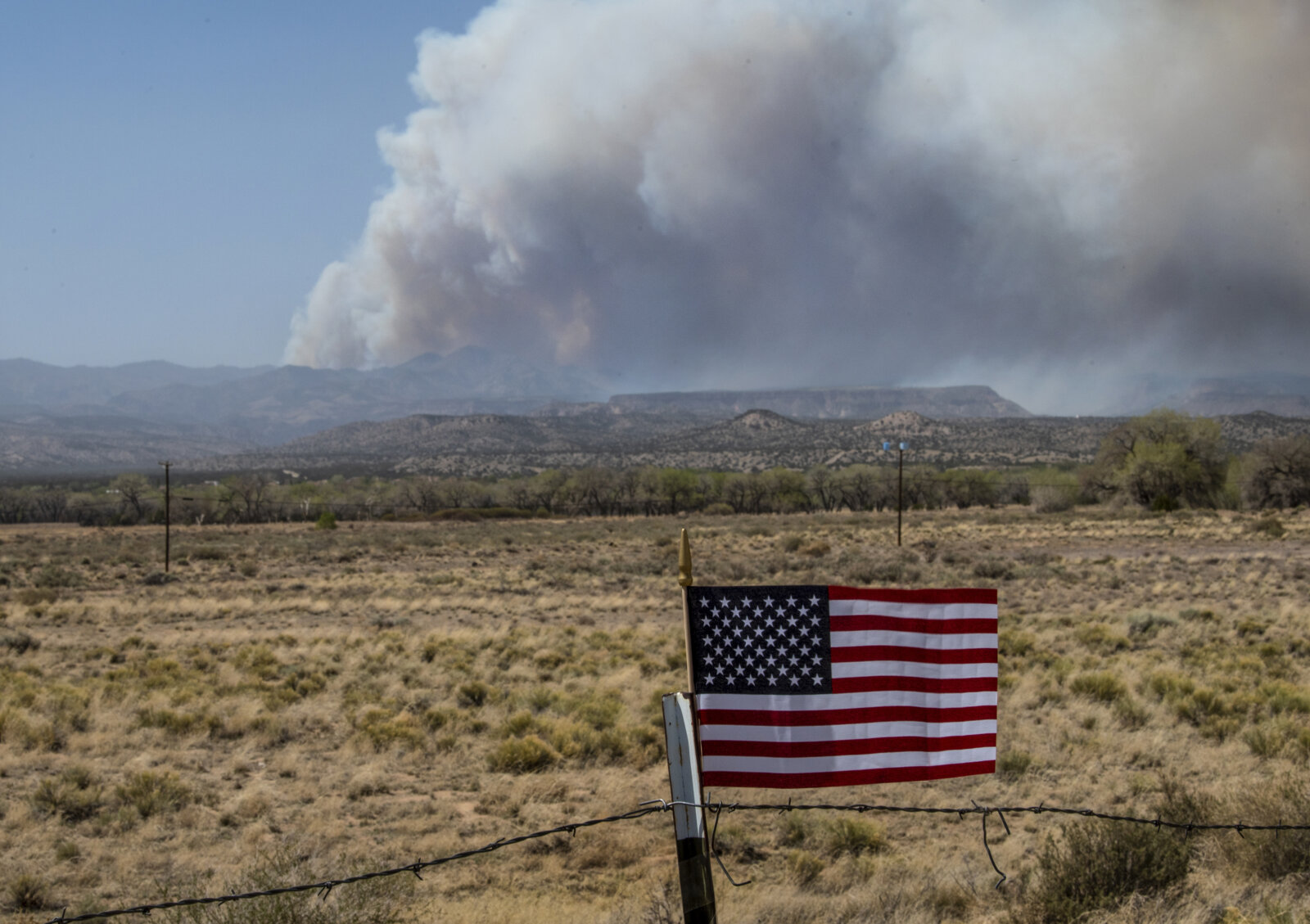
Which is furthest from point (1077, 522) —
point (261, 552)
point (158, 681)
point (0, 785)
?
point (0, 785)

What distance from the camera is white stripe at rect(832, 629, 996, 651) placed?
5.71 meters

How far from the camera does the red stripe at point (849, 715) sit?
18.3 ft

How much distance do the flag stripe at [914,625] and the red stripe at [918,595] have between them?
121 millimetres

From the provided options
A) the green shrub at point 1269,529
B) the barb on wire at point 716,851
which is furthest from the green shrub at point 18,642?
the green shrub at point 1269,529

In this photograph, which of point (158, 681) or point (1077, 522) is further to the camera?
point (1077, 522)

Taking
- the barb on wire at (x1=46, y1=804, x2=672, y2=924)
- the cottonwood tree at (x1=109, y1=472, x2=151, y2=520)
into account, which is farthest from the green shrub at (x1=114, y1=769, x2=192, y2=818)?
the cottonwood tree at (x1=109, y1=472, x2=151, y2=520)

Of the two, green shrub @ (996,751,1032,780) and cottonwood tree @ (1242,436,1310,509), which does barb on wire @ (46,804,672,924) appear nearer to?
green shrub @ (996,751,1032,780)

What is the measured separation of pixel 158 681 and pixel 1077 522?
53544mm

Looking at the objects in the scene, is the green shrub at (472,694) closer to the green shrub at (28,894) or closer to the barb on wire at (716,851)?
the barb on wire at (716,851)

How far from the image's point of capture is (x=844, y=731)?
18.7ft

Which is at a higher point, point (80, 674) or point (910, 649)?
point (910, 649)

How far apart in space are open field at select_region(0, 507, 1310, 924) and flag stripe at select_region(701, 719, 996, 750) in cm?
179

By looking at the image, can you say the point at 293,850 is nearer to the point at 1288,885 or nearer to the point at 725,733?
the point at 725,733

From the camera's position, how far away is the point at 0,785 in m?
10.7
